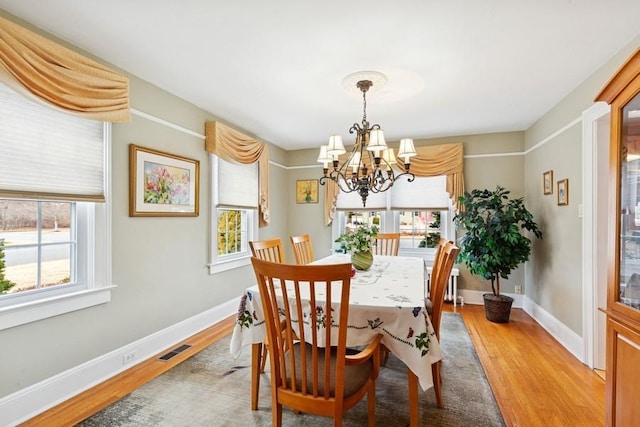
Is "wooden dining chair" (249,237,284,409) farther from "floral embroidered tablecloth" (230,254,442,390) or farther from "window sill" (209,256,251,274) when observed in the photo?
"window sill" (209,256,251,274)

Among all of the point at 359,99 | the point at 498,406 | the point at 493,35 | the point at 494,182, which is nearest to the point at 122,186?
the point at 359,99

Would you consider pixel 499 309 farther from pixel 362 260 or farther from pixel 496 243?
pixel 362 260

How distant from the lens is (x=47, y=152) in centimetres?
205

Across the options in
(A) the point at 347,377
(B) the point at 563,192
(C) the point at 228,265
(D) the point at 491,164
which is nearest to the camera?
(A) the point at 347,377

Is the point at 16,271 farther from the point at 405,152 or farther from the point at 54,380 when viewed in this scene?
the point at 405,152

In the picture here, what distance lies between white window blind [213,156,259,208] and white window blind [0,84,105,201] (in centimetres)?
138

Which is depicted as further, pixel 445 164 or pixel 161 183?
pixel 445 164

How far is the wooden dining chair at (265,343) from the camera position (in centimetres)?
196

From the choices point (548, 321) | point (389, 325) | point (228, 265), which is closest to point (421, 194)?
point (548, 321)

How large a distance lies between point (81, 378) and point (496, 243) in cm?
406

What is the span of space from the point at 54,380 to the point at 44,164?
1425 mm

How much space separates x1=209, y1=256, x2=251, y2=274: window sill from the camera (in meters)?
3.62

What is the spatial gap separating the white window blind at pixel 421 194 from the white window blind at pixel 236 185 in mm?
2117

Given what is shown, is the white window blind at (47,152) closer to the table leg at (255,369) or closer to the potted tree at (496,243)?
the table leg at (255,369)
